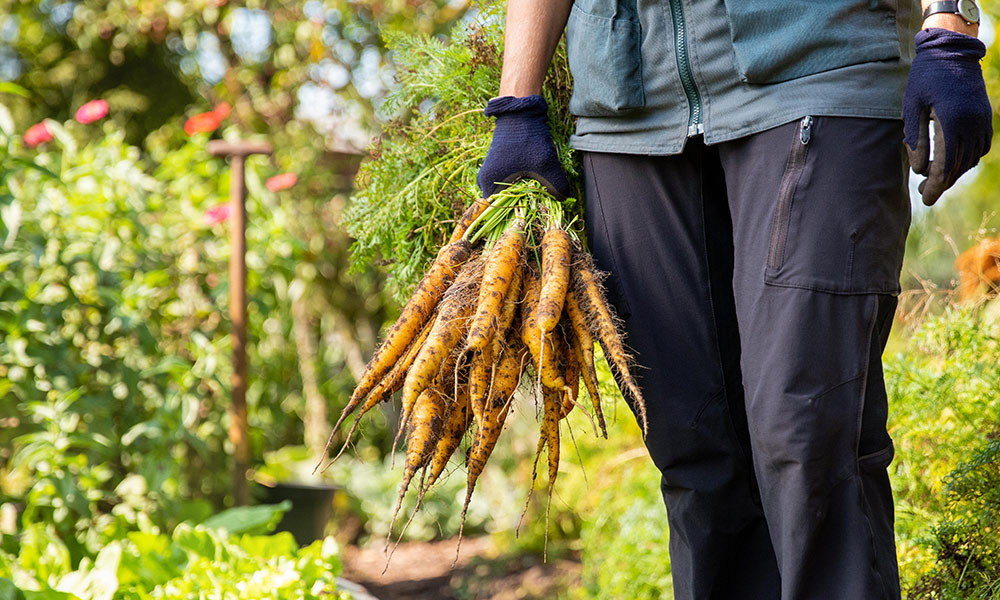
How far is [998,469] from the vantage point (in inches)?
67.1

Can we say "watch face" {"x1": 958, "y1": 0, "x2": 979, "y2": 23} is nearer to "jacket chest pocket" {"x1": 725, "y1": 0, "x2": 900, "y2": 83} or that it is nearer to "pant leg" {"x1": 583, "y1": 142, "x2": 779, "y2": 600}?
"jacket chest pocket" {"x1": 725, "y1": 0, "x2": 900, "y2": 83}

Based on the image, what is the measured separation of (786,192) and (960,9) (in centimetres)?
35

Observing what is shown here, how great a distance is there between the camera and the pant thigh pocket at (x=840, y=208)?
126cm

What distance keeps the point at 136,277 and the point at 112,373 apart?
42 centimetres

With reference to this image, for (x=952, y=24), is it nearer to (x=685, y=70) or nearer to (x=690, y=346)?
(x=685, y=70)

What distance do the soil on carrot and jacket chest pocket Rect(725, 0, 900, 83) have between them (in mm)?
2609

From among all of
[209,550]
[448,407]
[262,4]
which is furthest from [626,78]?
[262,4]

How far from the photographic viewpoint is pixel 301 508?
378cm

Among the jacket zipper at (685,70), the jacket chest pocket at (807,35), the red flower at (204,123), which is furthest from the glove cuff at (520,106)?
the red flower at (204,123)

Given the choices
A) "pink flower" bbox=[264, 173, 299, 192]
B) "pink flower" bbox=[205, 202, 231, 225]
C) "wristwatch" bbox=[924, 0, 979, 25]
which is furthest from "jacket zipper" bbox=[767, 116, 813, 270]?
"pink flower" bbox=[264, 173, 299, 192]

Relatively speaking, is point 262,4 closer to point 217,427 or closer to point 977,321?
point 217,427

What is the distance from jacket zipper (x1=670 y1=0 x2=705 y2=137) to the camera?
1414mm

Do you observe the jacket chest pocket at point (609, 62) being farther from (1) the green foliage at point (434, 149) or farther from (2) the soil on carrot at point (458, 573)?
(2) the soil on carrot at point (458, 573)

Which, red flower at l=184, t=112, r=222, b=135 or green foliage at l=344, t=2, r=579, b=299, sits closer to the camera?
green foliage at l=344, t=2, r=579, b=299
